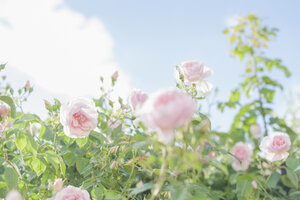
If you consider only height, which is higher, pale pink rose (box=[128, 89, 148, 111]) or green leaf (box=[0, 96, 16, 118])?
pale pink rose (box=[128, 89, 148, 111])

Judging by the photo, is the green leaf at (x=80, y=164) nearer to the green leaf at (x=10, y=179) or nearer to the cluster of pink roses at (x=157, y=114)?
the cluster of pink roses at (x=157, y=114)

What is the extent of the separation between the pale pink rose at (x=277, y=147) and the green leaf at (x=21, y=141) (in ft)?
3.46

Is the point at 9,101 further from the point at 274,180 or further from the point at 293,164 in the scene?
the point at 274,180

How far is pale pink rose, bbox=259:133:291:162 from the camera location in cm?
141

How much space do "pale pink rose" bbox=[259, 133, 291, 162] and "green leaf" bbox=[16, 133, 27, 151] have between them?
41.5 inches

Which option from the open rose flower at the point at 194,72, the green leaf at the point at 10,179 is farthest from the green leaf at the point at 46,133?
the open rose flower at the point at 194,72

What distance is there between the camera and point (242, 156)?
2.23m

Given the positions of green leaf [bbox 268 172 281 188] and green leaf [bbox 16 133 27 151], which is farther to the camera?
green leaf [bbox 268 172 281 188]

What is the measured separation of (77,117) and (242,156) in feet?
4.96

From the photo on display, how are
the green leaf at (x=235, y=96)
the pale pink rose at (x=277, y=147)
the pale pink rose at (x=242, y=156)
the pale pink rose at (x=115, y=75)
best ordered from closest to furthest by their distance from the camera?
the pale pink rose at (x=277, y=147), the pale pink rose at (x=115, y=75), the pale pink rose at (x=242, y=156), the green leaf at (x=235, y=96)

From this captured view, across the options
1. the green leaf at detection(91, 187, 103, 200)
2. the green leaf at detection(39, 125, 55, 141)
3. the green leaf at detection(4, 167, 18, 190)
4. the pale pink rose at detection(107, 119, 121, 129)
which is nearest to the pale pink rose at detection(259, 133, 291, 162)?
the pale pink rose at detection(107, 119, 121, 129)

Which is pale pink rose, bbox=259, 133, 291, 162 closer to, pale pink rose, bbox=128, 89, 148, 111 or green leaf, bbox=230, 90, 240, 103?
pale pink rose, bbox=128, 89, 148, 111

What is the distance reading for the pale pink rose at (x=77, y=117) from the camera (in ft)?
3.51

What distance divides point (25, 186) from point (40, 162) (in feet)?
0.64
